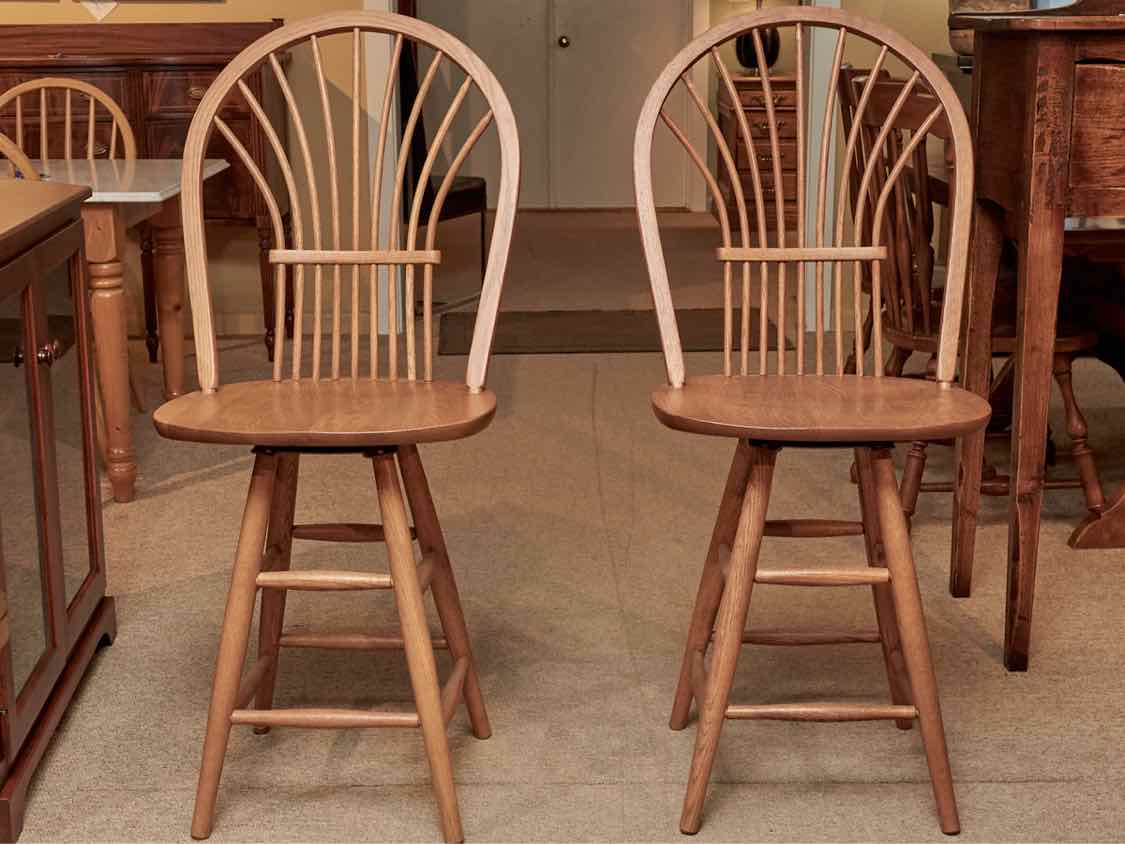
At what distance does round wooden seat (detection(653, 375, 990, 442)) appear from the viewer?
1918mm

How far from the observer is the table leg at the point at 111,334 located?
11.1 ft

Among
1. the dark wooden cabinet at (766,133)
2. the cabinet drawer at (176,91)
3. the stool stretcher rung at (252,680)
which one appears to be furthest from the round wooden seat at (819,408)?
the dark wooden cabinet at (766,133)

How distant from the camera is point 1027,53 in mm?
2355

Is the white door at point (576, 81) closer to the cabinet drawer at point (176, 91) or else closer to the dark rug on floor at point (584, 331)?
the dark rug on floor at point (584, 331)

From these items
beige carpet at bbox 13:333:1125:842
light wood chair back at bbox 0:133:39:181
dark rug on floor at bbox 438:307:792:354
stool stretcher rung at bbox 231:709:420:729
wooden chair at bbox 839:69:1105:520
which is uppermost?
light wood chair back at bbox 0:133:39:181

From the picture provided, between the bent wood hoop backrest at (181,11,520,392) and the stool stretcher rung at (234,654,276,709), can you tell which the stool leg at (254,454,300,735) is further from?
the bent wood hoop backrest at (181,11,520,392)

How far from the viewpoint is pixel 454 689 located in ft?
7.04

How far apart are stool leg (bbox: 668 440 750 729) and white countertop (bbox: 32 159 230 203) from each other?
149 centimetres

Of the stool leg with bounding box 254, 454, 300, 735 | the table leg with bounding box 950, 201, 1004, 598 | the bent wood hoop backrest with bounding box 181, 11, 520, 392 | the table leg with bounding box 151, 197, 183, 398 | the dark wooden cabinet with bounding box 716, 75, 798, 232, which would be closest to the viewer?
the bent wood hoop backrest with bounding box 181, 11, 520, 392

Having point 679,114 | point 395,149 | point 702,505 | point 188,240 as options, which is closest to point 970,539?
point 702,505

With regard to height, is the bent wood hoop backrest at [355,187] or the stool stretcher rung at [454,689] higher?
the bent wood hoop backrest at [355,187]

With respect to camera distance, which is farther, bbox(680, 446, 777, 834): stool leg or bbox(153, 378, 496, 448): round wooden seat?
bbox(680, 446, 777, 834): stool leg

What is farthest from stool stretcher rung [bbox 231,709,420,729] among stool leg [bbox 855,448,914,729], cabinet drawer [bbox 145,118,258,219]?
cabinet drawer [bbox 145,118,258,219]

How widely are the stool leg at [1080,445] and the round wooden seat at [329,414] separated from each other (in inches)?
63.7
